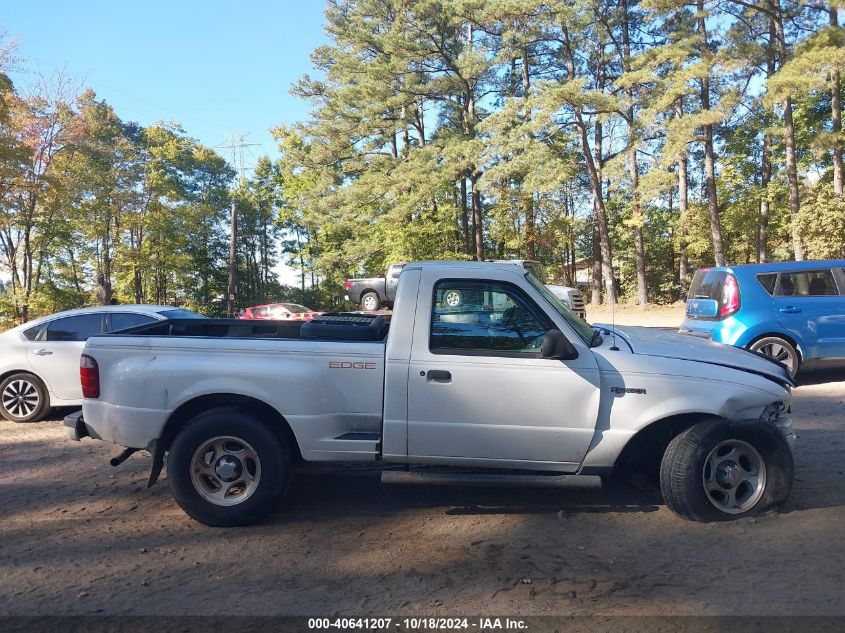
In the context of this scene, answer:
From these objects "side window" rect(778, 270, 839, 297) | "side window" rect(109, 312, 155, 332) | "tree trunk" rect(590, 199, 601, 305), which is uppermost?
"tree trunk" rect(590, 199, 601, 305)

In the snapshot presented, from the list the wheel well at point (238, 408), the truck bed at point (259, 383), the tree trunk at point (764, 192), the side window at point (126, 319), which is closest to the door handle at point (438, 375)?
the truck bed at point (259, 383)

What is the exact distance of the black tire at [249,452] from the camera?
430 cm

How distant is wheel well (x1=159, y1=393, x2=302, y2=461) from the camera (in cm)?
445

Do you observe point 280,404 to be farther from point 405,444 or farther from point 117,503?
point 117,503

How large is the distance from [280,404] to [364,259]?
1290 inches

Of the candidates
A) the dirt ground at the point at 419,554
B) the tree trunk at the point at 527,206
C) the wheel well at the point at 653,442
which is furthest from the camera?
the tree trunk at the point at 527,206

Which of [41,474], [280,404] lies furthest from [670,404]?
[41,474]

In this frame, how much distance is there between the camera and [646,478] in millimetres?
5047

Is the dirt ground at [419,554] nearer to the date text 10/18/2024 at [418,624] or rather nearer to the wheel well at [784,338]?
the date text 10/18/2024 at [418,624]

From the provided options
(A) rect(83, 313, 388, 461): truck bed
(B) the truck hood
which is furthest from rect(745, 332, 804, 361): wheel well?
(A) rect(83, 313, 388, 461): truck bed

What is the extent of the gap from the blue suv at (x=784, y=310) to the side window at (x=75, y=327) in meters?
8.48

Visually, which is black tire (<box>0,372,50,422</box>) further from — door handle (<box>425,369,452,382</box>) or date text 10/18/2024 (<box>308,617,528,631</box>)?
date text 10/18/2024 (<box>308,617,528,631</box>)

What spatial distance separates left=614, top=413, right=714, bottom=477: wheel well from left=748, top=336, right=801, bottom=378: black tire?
4994 millimetres

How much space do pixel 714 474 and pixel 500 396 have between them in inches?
62.1
